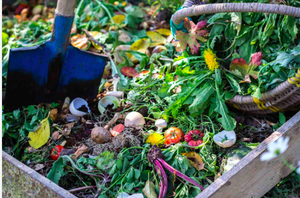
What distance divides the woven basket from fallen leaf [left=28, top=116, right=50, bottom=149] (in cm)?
83

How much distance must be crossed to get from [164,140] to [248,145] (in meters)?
0.38

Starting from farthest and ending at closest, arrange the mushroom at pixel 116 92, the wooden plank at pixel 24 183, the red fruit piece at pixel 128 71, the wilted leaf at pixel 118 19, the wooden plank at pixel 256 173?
the wilted leaf at pixel 118 19 < the red fruit piece at pixel 128 71 < the mushroom at pixel 116 92 < the wooden plank at pixel 24 183 < the wooden plank at pixel 256 173

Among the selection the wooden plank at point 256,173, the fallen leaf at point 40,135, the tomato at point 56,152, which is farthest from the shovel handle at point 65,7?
the wooden plank at point 256,173

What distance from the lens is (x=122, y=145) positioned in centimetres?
158

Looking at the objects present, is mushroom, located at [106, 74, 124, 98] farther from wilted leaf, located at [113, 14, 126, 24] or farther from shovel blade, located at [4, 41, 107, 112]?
wilted leaf, located at [113, 14, 126, 24]

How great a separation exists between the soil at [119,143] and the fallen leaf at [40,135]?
24 centimetres

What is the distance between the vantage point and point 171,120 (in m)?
1.77

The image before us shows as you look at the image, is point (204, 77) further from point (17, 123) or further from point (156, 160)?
point (17, 123)

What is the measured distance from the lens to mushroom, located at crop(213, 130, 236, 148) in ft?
5.04

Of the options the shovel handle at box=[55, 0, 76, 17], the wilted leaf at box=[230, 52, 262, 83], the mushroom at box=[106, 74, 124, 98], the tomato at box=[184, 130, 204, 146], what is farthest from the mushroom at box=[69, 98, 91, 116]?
the wilted leaf at box=[230, 52, 262, 83]

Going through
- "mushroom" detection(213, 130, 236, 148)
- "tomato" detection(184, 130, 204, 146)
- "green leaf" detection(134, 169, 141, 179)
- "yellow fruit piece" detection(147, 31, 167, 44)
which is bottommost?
"green leaf" detection(134, 169, 141, 179)

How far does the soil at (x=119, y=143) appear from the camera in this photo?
5.20ft

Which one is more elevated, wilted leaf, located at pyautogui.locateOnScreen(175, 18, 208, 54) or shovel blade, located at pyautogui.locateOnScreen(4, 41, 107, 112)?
wilted leaf, located at pyautogui.locateOnScreen(175, 18, 208, 54)

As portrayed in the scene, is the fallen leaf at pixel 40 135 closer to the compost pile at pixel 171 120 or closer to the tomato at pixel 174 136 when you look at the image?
the compost pile at pixel 171 120
